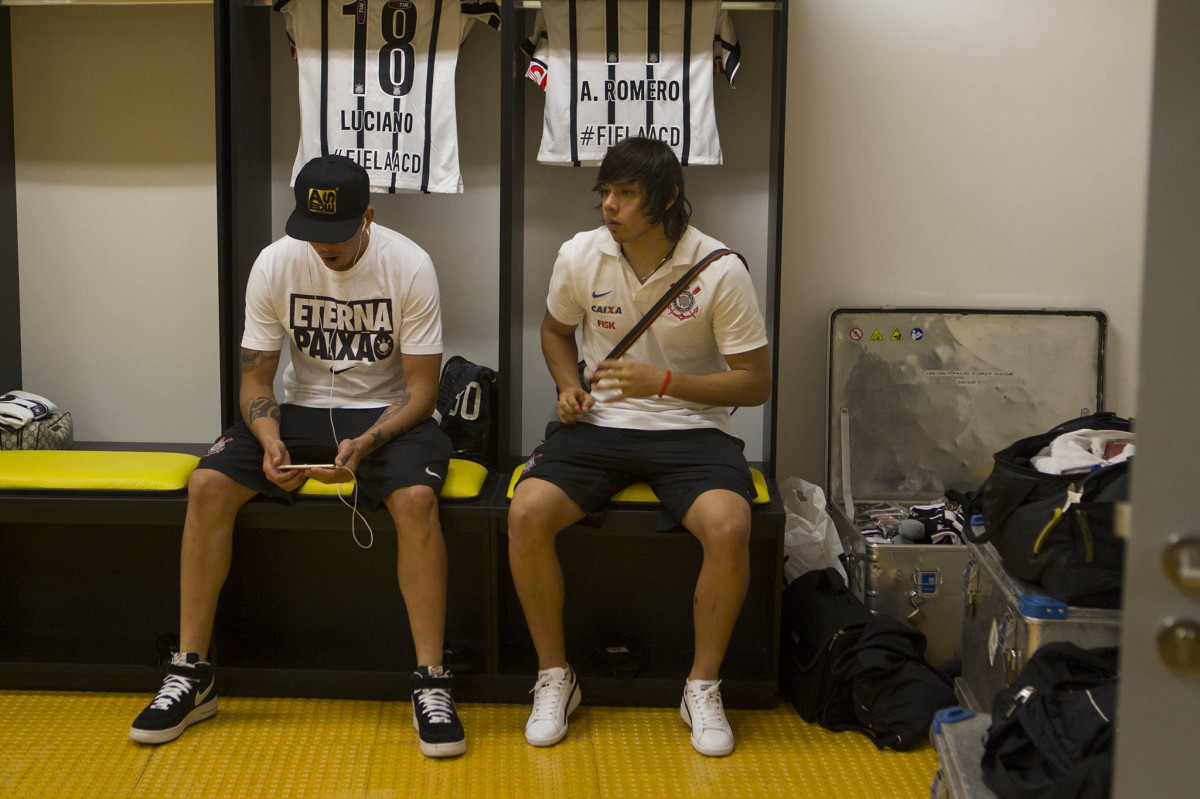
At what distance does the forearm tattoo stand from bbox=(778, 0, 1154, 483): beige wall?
1348 mm

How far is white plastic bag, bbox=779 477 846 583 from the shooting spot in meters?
3.19

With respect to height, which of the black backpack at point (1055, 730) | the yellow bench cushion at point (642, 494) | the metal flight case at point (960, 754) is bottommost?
A: the metal flight case at point (960, 754)

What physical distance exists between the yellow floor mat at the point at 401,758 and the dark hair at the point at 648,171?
133 centimetres

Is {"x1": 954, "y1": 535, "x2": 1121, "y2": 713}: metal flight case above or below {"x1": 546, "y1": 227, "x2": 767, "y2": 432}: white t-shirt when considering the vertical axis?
below

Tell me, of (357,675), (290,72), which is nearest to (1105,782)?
(357,675)

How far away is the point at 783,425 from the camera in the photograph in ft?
11.9

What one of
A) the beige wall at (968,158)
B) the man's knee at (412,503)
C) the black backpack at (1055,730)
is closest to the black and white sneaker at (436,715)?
the man's knee at (412,503)

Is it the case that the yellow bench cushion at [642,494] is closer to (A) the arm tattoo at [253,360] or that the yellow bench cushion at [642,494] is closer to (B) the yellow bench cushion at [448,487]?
(B) the yellow bench cushion at [448,487]

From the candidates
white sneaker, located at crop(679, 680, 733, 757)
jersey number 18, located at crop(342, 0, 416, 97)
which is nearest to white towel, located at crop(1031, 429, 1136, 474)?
white sneaker, located at crop(679, 680, 733, 757)

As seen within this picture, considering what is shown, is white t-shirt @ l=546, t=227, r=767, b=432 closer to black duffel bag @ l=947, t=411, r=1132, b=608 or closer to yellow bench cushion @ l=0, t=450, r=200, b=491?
black duffel bag @ l=947, t=411, r=1132, b=608

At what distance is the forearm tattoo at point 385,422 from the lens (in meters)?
2.73

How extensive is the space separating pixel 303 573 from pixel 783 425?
1623mm

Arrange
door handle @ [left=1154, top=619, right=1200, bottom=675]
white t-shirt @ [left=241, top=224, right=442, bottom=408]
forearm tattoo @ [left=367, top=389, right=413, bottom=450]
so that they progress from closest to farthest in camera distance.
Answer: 1. door handle @ [left=1154, top=619, right=1200, bottom=675]
2. forearm tattoo @ [left=367, top=389, right=413, bottom=450]
3. white t-shirt @ [left=241, top=224, right=442, bottom=408]

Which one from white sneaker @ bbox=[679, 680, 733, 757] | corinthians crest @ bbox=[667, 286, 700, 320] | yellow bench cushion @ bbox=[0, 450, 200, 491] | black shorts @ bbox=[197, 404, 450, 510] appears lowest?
white sneaker @ bbox=[679, 680, 733, 757]
